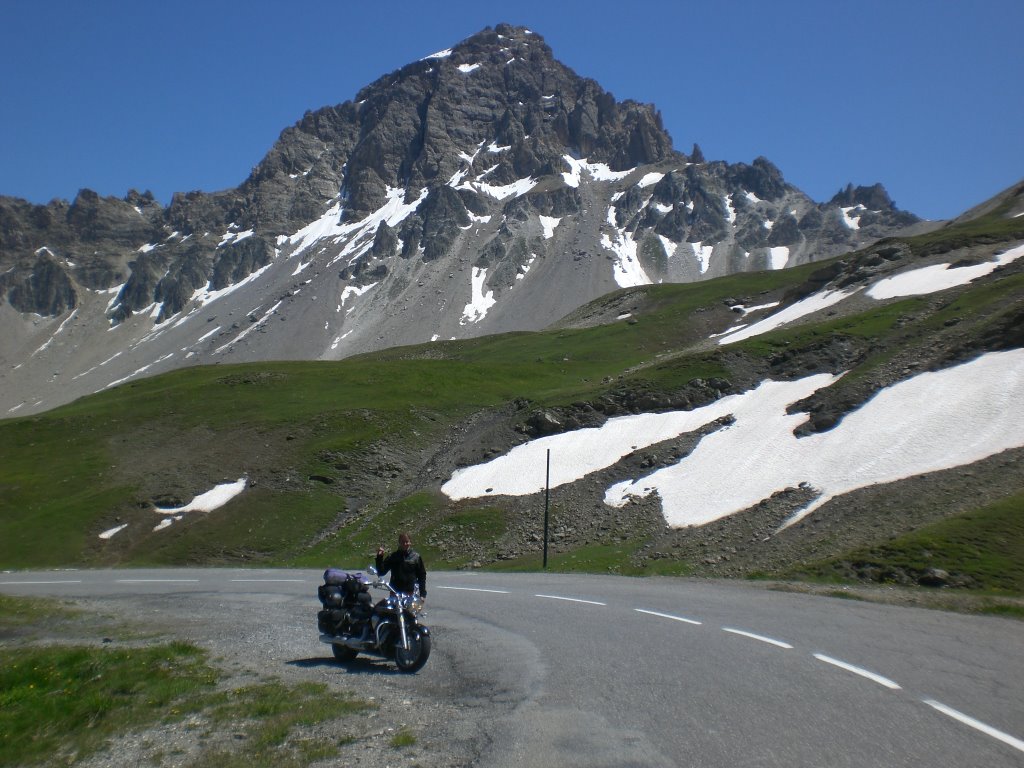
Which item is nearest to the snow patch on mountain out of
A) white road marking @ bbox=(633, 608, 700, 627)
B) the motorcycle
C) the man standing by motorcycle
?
white road marking @ bbox=(633, 608, 700, 627)

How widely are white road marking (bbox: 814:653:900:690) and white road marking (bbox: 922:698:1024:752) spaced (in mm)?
878

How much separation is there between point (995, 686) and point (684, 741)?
562 centimetres

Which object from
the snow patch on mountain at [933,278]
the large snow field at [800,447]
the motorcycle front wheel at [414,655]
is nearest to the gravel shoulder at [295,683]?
the motorcycle front wheel at [414,655]

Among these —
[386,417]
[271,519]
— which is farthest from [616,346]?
[271,519]

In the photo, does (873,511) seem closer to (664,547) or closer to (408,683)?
(664,547)

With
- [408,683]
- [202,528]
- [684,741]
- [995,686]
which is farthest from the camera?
[202,528]

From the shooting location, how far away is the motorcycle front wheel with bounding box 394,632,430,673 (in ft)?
45.3

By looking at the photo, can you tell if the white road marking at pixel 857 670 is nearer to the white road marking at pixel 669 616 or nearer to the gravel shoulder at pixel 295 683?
the white road marking at pixel 669 616

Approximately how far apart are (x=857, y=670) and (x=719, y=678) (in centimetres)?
220

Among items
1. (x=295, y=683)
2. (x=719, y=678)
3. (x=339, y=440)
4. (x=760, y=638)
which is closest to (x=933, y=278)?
(x=339, y=440)

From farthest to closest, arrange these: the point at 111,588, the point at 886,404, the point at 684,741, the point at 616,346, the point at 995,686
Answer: the point at 616,346 < the point at 886,404 < the point at 111,588 < the point at 995,686 < the point at 684,741

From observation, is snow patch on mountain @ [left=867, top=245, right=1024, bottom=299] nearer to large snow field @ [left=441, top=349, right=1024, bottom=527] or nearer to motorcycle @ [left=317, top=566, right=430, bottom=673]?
large snow field @ [left=441, top=349, right=1024, bottom=527]

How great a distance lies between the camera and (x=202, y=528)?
2092 inches

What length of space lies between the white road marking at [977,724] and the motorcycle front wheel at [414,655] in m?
7.71
